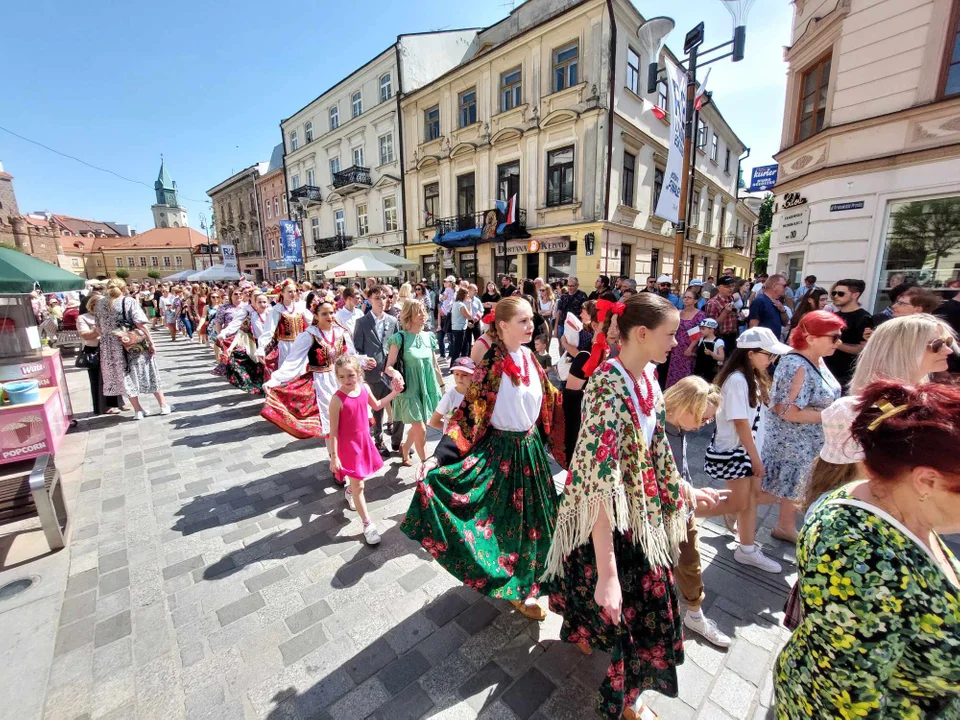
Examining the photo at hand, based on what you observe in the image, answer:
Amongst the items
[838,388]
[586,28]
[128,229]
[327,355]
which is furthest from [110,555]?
[128,229]

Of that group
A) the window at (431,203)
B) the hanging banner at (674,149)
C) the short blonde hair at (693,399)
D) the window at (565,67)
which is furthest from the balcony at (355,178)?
the short blonde hair at (693,399)

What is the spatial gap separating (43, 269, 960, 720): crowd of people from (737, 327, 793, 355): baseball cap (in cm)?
2

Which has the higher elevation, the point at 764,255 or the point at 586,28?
the point at 586,28

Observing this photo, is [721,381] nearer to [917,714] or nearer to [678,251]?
[917,714]

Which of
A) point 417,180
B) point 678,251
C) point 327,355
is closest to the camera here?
point 327,355

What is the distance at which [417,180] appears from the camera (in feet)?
68.5

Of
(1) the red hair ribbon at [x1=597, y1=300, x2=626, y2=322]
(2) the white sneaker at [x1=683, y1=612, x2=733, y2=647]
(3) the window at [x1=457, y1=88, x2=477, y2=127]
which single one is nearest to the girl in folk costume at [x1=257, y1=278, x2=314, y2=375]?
(1) the red hair ribbon at [x1=597, y1=300, x2=626, y2=322]

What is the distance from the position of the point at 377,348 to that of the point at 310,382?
950 millimetres

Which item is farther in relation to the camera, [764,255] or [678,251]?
[764,255]

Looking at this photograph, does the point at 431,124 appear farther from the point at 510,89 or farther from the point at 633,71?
the point at 633,71

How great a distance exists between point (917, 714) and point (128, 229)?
117 m

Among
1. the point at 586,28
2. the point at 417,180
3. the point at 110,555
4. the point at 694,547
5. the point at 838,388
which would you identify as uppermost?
the point at 586,28

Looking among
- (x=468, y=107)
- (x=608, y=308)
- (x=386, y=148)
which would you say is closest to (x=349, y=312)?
(x=608, y=308)

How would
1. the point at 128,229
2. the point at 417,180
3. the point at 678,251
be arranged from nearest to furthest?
the point at 678,251
the point at 417,180
the point at 128,229
